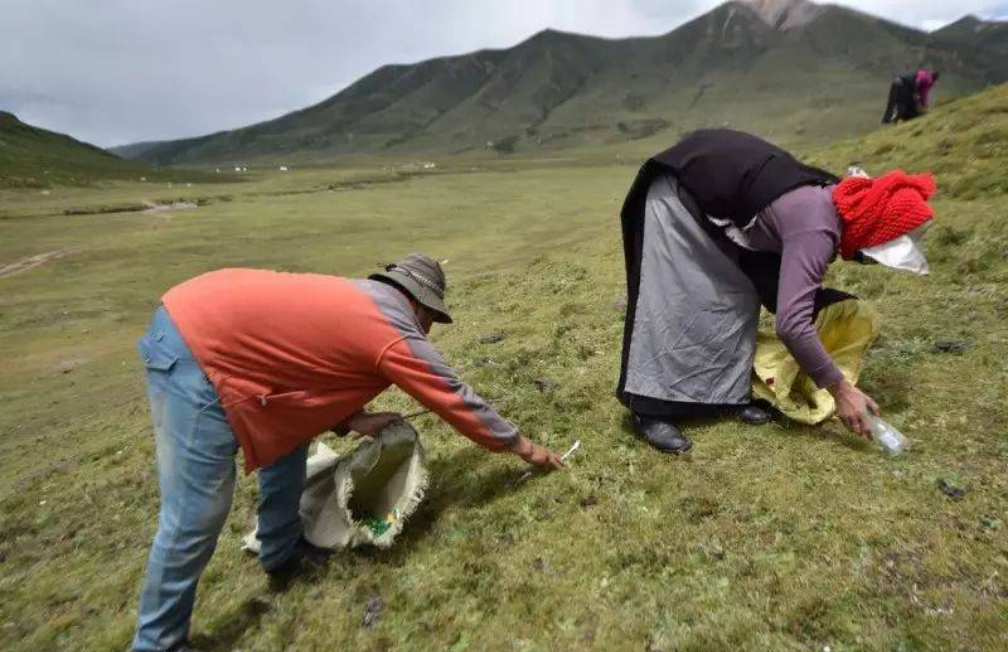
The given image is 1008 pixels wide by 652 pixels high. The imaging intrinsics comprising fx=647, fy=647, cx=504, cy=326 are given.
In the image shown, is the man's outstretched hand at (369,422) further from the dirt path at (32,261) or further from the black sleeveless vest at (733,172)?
the dirt path at (32,261)

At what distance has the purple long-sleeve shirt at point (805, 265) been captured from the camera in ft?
13.1

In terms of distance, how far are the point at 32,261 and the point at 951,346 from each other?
3625 cm

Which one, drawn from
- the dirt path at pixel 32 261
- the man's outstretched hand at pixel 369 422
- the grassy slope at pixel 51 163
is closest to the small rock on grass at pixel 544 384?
the man's outstretched hand at pixel 369 422

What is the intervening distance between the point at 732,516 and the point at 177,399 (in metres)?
3.57

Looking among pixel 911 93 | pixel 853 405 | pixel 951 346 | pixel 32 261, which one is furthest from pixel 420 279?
pixel 32 261

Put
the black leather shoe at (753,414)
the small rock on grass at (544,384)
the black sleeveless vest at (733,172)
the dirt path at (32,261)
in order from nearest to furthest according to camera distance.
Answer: the black sleeveless vest at (733,172), the black leather shoe at (753,414), the small rock on grass at (544,384), the dirt path at (32,261)

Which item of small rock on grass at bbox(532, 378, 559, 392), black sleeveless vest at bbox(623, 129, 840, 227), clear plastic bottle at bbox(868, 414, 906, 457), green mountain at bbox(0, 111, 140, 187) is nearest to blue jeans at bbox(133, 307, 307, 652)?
black sleeveless vest at bbox(623, 129, 840, 227)

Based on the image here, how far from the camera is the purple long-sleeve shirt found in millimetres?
4008

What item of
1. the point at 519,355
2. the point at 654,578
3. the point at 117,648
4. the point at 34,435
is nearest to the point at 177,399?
the point at 117,648

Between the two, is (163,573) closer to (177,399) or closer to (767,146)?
(177,399)

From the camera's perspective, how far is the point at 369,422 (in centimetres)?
470

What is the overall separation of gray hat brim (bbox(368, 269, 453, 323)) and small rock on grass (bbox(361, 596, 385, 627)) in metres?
1.90

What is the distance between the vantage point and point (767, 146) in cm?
444

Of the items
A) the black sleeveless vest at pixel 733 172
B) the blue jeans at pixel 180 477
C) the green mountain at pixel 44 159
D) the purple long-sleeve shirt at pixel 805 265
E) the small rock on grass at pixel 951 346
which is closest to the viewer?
the blue jeans at pixel 180 477
